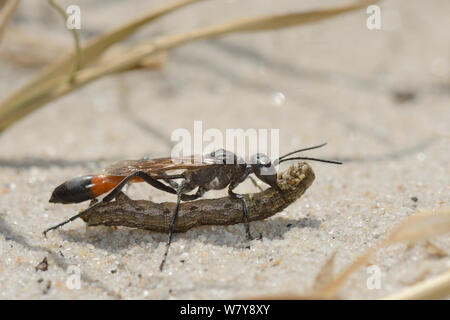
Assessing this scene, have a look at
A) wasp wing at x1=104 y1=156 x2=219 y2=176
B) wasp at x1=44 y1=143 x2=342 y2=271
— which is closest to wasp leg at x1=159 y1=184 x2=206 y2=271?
wasp at x1=44 y1=143 x2=342 y2=271

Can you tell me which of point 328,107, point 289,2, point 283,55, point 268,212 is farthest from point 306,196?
point 289,2

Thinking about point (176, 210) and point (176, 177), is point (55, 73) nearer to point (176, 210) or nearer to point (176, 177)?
point (176, 177)

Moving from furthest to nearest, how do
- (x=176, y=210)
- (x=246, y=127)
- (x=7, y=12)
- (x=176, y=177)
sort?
(x=246, y=127) < (x=7, y=12) < (x=176, y=177) < (x=176, y=210)

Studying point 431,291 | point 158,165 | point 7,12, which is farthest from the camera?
point 7,12

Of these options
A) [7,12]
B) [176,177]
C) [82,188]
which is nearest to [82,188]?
[82,188]

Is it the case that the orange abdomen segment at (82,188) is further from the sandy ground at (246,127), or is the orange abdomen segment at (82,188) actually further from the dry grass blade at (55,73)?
the dry grass blade at (55,73)

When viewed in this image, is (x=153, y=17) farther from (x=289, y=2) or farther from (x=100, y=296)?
(x=289, y=2)

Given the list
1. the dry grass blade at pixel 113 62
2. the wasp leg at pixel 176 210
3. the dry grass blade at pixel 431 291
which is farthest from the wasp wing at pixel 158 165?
the dry grass blade at pixel 431 291
